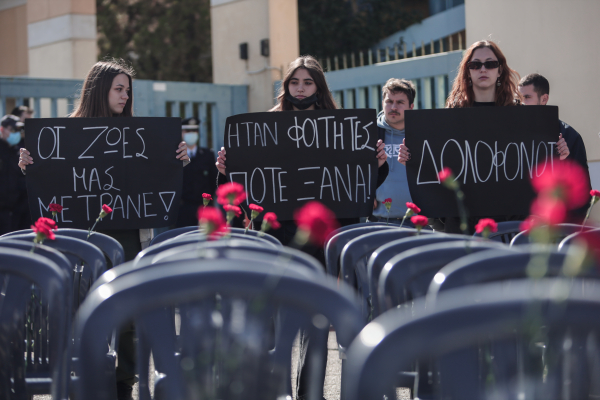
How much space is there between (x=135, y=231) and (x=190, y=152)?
11.9 feet

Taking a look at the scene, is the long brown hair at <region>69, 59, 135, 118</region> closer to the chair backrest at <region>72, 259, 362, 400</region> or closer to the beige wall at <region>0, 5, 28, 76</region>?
the chair backrest at <region>72, 259, 362, 400</region>

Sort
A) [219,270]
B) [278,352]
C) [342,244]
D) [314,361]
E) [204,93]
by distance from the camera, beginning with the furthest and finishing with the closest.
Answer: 1. [204,93]
2. [342,244]
3. [314,361]
4. [278,352]
5. [219,270]

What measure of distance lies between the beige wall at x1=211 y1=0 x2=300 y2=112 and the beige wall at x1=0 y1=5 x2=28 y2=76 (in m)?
5.75

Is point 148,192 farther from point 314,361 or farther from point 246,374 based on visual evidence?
point 246,374

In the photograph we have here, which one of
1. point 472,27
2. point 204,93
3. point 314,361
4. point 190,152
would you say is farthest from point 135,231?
point 204,93

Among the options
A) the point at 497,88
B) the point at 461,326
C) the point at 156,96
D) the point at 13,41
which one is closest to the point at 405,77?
the point at 156,96

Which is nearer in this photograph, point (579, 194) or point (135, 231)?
point (579, 194)

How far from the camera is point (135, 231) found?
13.3 ft

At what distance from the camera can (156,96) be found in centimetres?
895

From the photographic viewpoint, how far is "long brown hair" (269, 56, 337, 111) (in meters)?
3.98

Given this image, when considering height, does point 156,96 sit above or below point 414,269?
above

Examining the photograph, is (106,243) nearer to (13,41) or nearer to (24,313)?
(24,313)

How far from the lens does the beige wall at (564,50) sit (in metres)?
6.48

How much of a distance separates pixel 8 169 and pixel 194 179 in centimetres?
185
